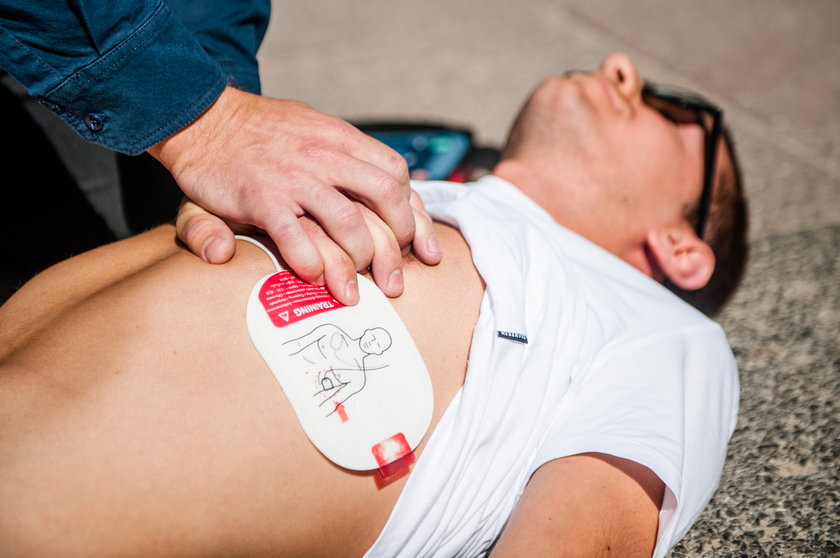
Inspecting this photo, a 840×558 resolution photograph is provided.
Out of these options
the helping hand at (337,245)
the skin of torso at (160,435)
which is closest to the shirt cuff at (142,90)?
the helping hand at (337,245)

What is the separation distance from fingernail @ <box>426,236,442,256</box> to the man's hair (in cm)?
105

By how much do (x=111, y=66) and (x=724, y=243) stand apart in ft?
5.92

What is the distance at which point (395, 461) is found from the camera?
3.55ft

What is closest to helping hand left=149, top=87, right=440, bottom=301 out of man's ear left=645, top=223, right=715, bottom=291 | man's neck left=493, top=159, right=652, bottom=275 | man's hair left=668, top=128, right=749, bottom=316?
man's neck left=493, top=159, right=652, bottom=275

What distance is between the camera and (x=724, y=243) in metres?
2.03

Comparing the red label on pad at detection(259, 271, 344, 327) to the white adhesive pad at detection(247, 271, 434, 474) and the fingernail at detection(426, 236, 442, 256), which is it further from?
the fingernail at detection(426, 236, 442, 256)

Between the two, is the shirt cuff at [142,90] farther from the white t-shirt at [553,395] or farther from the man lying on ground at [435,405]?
the white t-shirt at [553,395]

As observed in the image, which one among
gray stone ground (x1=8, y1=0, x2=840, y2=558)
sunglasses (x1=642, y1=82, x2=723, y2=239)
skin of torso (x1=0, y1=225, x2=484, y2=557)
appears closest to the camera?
skin of torso (x1=0, y1=225, x2=484, y2=557)

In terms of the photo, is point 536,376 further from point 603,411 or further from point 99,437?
point 99,437

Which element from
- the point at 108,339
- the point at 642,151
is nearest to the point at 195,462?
the point at 108,339

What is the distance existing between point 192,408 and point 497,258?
687 millimetres

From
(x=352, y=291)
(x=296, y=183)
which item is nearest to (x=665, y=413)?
(x=352, y=291)

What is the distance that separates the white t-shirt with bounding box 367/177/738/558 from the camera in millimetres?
1174

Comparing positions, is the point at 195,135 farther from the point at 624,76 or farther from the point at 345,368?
the point at 624,76
